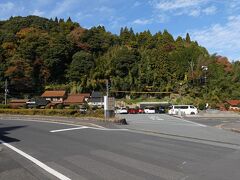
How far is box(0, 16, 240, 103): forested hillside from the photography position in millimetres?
90562

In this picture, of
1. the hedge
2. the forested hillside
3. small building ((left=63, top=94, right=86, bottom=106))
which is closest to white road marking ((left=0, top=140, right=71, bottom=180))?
the hedge

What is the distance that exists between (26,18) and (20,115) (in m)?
88.3

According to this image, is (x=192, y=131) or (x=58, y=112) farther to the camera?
(x=58, y=112)

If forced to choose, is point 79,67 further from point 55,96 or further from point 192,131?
point 192,131

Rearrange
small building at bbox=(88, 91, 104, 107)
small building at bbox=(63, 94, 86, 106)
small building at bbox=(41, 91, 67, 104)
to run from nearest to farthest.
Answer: small building at bbox=(63, 94, 86, 106)
small building at bbox=(88, 91, 104, 107)
small building at bbox=(41, 91, 67, 104)

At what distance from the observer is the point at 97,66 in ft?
338

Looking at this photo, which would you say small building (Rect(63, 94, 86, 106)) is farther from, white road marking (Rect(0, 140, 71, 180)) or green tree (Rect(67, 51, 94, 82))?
white road marking (Rect(0, 140, 71, 180))

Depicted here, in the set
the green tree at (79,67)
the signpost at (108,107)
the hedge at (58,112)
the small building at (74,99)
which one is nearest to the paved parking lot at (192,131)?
the signpost at (108,107)

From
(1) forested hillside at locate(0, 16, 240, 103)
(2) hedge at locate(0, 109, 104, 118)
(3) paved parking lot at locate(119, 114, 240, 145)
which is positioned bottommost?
(3) paved parking lot at locate(119, 114, 240, 145)

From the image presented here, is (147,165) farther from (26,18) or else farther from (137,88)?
(26,18)

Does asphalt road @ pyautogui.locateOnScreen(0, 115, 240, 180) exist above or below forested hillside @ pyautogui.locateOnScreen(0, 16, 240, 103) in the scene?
below

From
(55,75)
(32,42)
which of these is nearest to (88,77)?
(55,75)

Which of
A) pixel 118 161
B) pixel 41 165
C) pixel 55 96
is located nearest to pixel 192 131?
pixel 118 161

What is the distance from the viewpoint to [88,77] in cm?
10031
